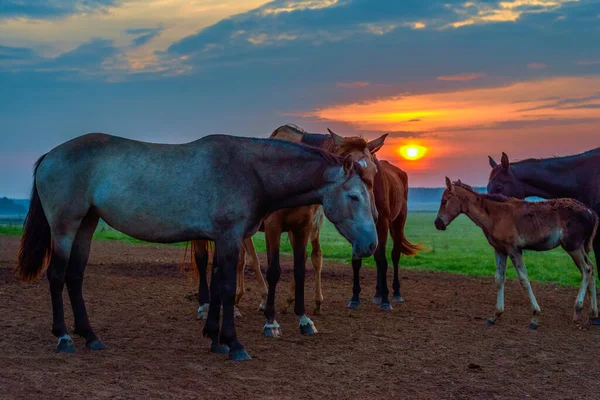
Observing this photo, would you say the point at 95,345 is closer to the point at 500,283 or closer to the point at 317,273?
the point at 317,273

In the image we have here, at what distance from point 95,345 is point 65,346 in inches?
13.2

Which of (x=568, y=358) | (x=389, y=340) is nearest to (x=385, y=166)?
(x=389, y=340)

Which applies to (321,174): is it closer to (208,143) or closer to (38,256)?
(208,143)

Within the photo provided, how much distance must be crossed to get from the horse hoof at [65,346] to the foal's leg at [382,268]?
5.18m

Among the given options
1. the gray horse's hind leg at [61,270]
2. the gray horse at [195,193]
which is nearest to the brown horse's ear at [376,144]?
the gray horse at [195,193]

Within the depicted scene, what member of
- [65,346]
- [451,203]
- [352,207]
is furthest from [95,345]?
[451,203]

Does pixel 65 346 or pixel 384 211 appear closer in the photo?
pixel 65 346

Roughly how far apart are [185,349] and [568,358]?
437 cm

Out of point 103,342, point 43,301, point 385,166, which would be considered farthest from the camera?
point 385,166

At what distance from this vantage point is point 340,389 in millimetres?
6219

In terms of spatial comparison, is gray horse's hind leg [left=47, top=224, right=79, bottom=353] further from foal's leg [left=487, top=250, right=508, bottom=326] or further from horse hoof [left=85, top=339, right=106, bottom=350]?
foal's leg [left=487, top=250, right=508, bottom=326]

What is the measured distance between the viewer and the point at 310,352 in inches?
302

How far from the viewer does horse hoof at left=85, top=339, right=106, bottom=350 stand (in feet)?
24.7

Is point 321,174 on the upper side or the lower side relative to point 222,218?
upper
